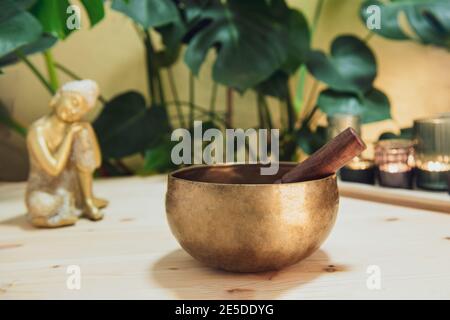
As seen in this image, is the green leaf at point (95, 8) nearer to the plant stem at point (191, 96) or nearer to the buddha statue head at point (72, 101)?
the buddha statue head at point (72, 101)

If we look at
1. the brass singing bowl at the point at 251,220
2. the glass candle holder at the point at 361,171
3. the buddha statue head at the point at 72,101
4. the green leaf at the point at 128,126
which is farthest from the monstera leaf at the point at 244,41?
the brass singing bowl at the point at 251,220

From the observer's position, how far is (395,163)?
3.59ft

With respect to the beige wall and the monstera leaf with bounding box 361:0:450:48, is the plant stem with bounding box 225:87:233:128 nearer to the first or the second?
the beige wall

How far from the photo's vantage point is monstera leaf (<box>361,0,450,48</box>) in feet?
4.54

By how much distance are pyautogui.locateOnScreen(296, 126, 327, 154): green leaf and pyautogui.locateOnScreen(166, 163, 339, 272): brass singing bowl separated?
2.67 feet

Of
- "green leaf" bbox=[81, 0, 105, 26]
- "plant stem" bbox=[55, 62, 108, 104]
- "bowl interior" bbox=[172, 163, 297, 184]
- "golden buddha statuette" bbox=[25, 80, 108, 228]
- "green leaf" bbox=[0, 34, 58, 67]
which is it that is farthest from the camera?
"plant stem" bbox=[55, 62, 108, 104]

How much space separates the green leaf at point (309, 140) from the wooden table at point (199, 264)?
1.56 feet

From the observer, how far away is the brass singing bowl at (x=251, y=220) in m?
0.56

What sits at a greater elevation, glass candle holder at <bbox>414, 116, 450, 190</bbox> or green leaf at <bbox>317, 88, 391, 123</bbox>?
green leaf at <bbox>317, 88, 391, 123</bbox>

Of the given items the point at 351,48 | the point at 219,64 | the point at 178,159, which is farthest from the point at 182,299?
the point at 351,48

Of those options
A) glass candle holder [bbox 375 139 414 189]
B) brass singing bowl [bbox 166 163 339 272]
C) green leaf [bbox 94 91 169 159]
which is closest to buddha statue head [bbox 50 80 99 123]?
brass singing bowl [bbox 166 163 339 272]
